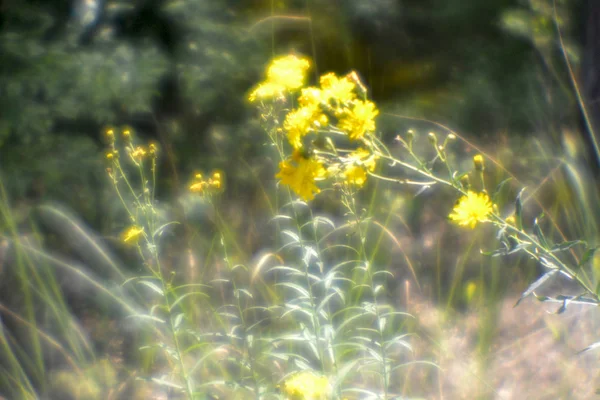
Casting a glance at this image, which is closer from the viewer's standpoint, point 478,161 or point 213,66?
point 478,161

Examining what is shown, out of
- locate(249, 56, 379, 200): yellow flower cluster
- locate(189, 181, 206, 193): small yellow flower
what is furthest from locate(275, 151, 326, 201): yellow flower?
locate(189, 181, 206, 193): small yellow flower

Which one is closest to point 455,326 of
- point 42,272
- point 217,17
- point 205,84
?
point 205,84

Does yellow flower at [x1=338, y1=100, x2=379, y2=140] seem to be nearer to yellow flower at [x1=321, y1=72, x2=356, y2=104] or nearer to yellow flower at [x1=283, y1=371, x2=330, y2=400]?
yellow flower at [x1=321, y1=72, x2=356, y2=104]

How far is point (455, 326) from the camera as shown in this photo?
317 centimetres

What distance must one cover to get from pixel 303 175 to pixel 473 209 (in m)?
0.39

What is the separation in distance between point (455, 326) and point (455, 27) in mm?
1793

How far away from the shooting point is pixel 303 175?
151 centimetres

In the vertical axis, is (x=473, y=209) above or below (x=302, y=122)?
below

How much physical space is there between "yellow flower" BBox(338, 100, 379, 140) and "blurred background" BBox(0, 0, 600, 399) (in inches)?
44.7

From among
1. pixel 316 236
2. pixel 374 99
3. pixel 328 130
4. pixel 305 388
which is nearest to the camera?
pixel 305 388

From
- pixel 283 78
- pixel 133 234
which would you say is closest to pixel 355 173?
pixel 283 78

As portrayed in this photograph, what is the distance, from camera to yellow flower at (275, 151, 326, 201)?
4.94 feet

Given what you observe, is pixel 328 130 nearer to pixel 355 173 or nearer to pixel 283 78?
pixel 355 173

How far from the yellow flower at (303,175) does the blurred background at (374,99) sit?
1.11m
